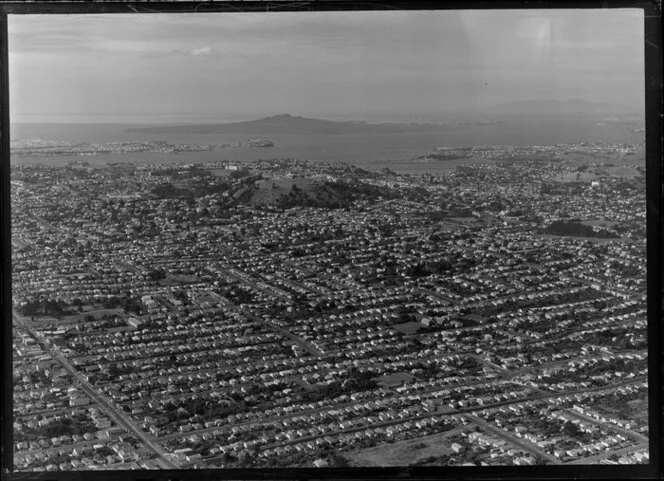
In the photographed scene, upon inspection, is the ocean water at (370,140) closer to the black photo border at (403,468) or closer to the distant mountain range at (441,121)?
the distant mountain range at (441,121)

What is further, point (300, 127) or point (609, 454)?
point (300, 127)

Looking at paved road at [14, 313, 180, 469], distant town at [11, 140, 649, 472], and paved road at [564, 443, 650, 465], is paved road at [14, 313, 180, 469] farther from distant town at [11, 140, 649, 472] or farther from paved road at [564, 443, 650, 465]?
paved road at [564, 443, 650, 465]

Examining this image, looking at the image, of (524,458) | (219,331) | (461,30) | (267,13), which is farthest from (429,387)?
(267,13)

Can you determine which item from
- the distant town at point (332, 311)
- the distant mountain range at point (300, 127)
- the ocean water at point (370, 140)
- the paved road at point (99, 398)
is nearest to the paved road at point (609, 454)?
the distant town at point (332, 311)

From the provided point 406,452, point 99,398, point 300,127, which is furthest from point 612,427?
point 99,398

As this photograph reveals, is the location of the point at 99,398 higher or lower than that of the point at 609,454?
A: higher

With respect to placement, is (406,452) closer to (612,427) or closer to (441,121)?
(612,427)

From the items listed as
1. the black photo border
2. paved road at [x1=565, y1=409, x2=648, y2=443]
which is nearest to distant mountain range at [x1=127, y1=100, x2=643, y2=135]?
the black photo border
